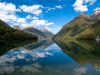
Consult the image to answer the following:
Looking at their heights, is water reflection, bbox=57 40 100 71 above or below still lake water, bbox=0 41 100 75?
above

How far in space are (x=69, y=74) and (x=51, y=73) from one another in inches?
117

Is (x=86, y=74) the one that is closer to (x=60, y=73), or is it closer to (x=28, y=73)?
(x=60, y=73)

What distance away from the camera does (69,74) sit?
33812 mm

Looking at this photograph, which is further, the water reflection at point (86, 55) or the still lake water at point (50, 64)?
the water reflection at point (86, 55)

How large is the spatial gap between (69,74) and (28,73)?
6.64 meters

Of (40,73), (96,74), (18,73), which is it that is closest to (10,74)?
(18,73)

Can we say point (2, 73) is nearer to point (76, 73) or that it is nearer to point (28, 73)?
point (28, 73)

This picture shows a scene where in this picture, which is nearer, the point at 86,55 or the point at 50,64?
the point at 50,64

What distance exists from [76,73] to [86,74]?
69.0 inches

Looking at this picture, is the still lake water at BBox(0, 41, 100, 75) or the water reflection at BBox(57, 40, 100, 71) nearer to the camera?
the still lake water at BBox(0, 41, 100, 75)

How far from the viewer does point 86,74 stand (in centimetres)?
3372

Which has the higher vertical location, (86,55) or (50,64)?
(86,55)

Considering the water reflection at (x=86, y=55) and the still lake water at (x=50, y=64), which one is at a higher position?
the water reflection at (x=86, y=55)

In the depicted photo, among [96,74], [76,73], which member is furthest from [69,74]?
[96,74]
